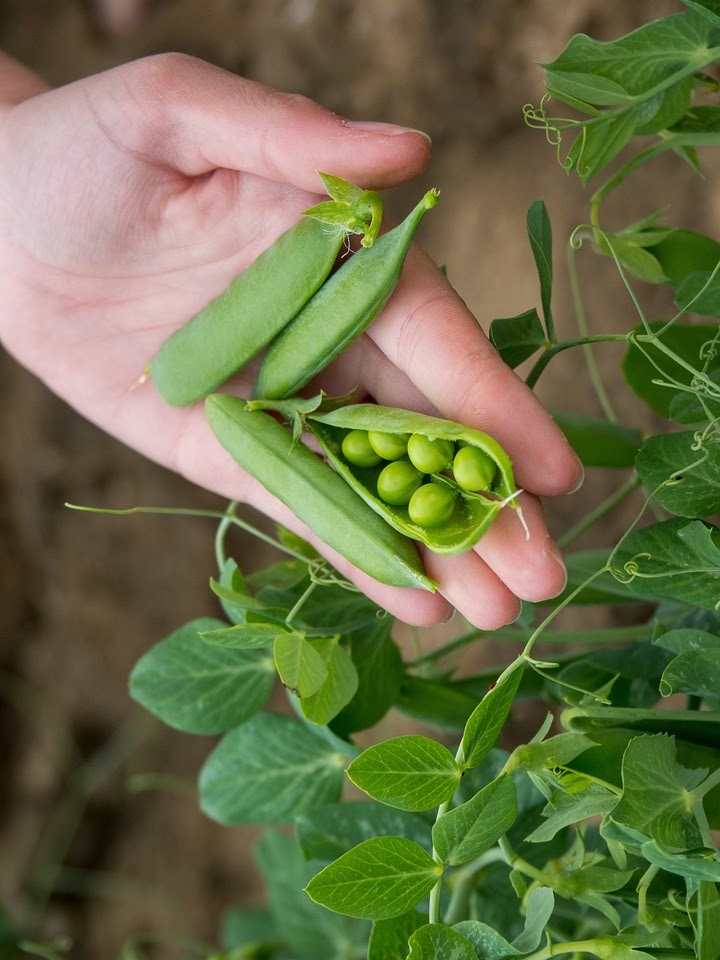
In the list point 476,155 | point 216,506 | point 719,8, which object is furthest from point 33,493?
point 719,8

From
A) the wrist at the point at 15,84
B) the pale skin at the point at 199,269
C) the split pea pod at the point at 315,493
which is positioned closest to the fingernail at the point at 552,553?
the pale skin at the point at 199,269

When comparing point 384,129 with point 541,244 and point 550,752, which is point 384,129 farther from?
point 550,752

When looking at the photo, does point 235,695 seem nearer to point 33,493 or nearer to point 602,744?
point 602,744

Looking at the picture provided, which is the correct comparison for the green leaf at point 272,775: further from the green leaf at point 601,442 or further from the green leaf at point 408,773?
the green leaf at point 601,442

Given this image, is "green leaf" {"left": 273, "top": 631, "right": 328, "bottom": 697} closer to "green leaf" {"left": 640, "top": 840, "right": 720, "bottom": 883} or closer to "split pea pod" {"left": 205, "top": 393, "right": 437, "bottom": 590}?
"split pea pod" {"left": 205, "top": 393, "right": 437, "bottom": 590}

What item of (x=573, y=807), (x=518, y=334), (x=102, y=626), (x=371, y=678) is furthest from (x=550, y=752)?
(x=102, y=626)
